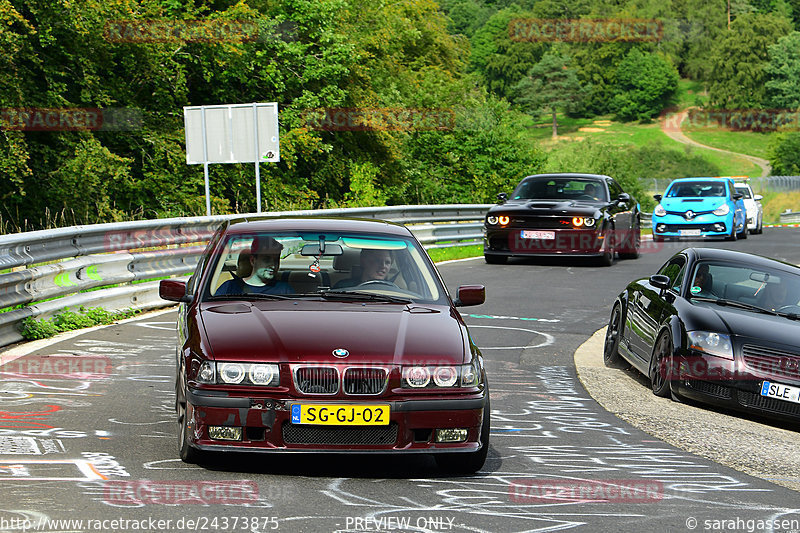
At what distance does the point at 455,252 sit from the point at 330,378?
19.5 m

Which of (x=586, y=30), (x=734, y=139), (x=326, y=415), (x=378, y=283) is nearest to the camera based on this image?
(x=326, y=415)

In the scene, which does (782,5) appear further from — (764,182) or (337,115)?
(337,115)

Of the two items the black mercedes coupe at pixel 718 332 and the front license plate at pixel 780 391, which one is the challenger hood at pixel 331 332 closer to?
the black mercedes coupe at pixel 718 332

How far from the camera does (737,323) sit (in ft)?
29.1

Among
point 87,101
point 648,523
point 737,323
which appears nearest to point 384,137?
point 87,101

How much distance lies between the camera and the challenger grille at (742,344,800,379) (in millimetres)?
8430

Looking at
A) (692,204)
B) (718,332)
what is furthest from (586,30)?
(718,332)

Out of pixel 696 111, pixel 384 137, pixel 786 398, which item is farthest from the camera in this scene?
pixel 696 111

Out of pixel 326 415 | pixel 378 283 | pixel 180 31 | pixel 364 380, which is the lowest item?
pixel 326 415

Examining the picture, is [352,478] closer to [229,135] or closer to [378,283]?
[378,283]

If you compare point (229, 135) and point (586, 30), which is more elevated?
point (586, 30)

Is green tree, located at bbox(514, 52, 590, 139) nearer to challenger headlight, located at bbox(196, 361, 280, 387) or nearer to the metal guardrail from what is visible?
the metal guardrail

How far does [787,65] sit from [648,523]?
151592mm

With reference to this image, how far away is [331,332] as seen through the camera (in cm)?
591
